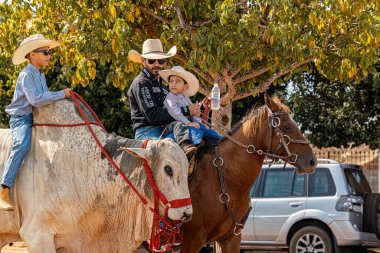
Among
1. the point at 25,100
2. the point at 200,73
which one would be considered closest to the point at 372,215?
the point at 200,73

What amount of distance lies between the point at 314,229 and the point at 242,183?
5.59 metres

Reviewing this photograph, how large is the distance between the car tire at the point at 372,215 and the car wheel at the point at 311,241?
0.77 meters

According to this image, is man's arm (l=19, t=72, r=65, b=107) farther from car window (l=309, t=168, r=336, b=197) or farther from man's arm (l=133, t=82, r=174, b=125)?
car window (l=309, t=168, r=336, b=197)

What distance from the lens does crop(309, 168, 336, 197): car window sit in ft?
43.1

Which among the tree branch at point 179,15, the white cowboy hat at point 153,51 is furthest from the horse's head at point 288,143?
the tree branch at point 179,15

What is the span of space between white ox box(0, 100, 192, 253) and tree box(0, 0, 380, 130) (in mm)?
4539

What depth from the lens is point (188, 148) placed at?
296 inches

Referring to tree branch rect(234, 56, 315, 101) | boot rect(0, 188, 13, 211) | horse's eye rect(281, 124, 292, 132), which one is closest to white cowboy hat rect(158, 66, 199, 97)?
horse's eye rect(281, 124, 292, 132)

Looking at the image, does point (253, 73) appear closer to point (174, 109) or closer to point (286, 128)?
point (286, 128)

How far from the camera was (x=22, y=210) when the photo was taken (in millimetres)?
6258

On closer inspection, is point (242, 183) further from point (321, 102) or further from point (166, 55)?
point (321, 102)

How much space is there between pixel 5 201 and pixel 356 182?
8.72m

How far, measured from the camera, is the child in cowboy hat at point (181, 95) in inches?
306

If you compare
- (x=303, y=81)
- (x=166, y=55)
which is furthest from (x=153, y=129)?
(x=303, y=81)
